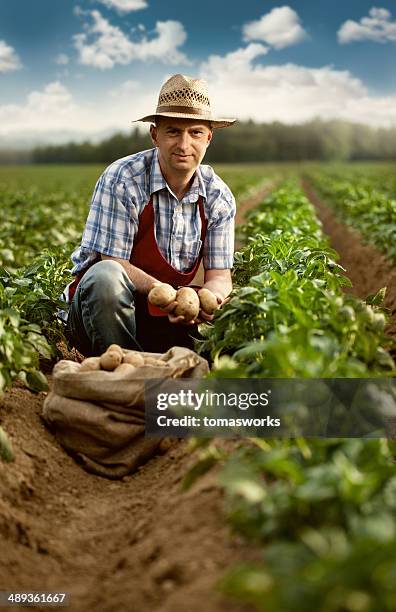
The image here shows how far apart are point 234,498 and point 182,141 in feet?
7.99

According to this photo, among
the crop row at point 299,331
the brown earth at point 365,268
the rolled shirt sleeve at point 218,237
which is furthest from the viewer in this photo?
the brown earth at point 365,268

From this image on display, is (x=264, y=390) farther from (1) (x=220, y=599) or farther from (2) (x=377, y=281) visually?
(2) (x=377, y=281)

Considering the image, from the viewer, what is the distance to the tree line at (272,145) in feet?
288

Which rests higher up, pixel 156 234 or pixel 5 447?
pixel 156 234

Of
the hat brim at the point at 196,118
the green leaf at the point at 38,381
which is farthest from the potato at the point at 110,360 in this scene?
the hat brim at the point at 196,118

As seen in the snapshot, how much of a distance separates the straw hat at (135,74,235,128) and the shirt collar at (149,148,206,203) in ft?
0.89

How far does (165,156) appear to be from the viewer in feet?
13.9

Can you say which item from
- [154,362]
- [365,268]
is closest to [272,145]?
[365,268]

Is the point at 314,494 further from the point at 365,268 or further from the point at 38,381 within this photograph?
the point at 365,268

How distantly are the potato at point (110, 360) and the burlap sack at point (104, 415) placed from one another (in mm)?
118

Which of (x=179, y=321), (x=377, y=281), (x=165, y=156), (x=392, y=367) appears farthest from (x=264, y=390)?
(x=377, y=281)

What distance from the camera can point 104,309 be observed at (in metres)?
4.04

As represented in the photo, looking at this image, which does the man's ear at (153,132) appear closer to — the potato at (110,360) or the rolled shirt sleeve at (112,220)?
the rolled shirt sleeve at (112,220)

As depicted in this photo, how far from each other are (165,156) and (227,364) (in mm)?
1987
